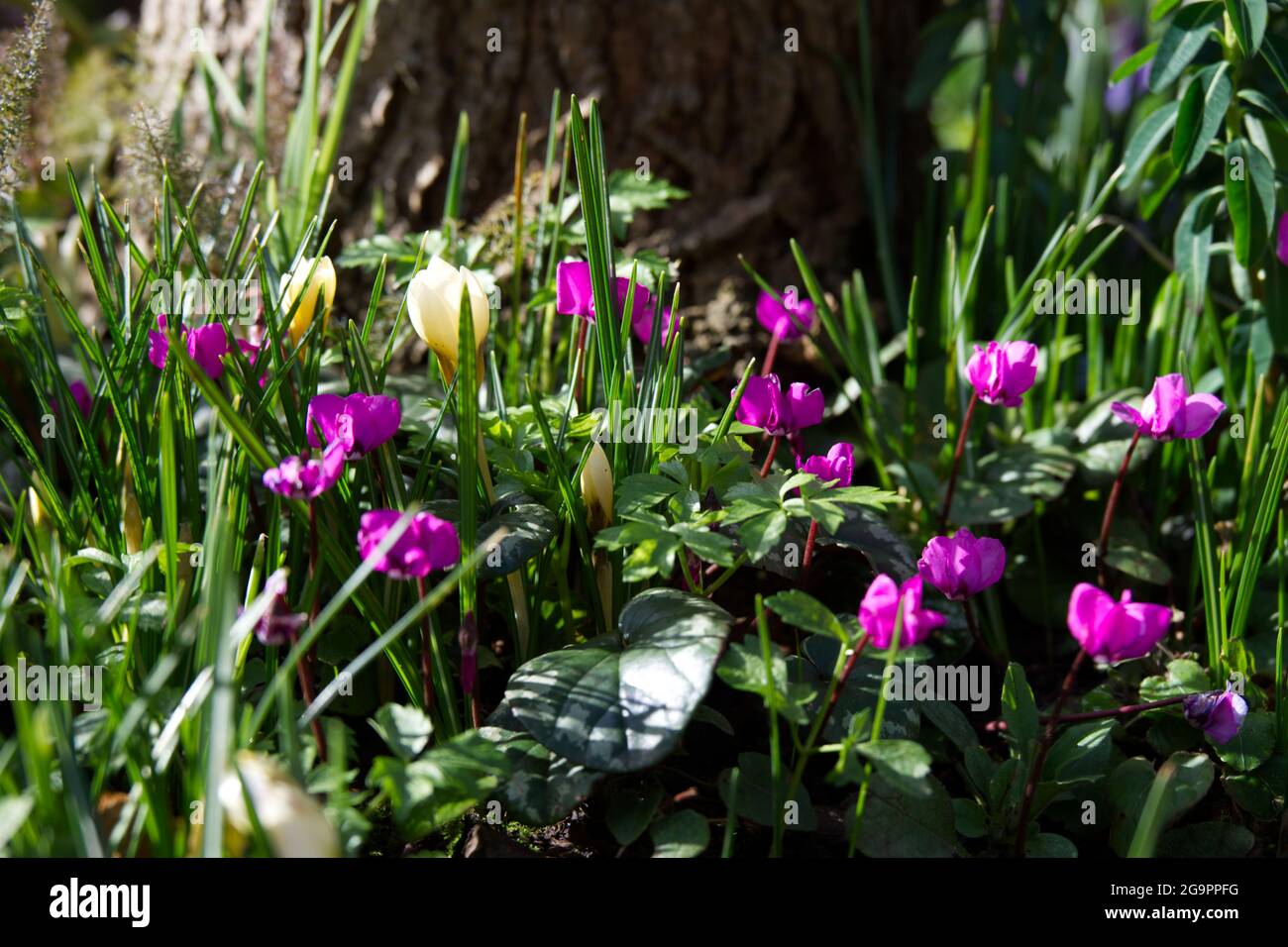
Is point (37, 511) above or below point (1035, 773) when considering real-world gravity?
above

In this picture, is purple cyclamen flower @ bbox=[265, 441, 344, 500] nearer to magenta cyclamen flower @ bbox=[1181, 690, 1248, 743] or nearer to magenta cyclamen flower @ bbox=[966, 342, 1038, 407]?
magenta cyclamen flower @ bbox=[966, 342, 1038, 407]

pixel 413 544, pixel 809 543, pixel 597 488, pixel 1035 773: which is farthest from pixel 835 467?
pixel 413 544

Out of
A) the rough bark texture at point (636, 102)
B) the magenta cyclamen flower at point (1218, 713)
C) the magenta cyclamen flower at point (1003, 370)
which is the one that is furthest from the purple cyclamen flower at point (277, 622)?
the rough bark texture at point (636, 102)

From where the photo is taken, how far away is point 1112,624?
3.44ft

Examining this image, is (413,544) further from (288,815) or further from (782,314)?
(782,314)

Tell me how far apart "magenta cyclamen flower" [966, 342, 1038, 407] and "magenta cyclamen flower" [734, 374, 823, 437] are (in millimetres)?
212

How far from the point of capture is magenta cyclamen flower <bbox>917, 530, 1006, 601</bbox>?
115 centimetres

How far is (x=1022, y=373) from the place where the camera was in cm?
135

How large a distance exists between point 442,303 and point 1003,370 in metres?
0.67

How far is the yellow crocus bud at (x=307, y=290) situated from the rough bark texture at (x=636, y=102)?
90 centimetres

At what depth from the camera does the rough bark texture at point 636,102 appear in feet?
7.15

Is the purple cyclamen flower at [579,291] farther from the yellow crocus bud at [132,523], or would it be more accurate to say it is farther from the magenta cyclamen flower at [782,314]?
the yellow crocus bud at [132,523]

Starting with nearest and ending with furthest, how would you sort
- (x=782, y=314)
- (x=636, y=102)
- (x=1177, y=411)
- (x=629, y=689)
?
(x=629, y=689) < (x=1177, y=411) < (x=782, y=314) < (x=636, y=102)
